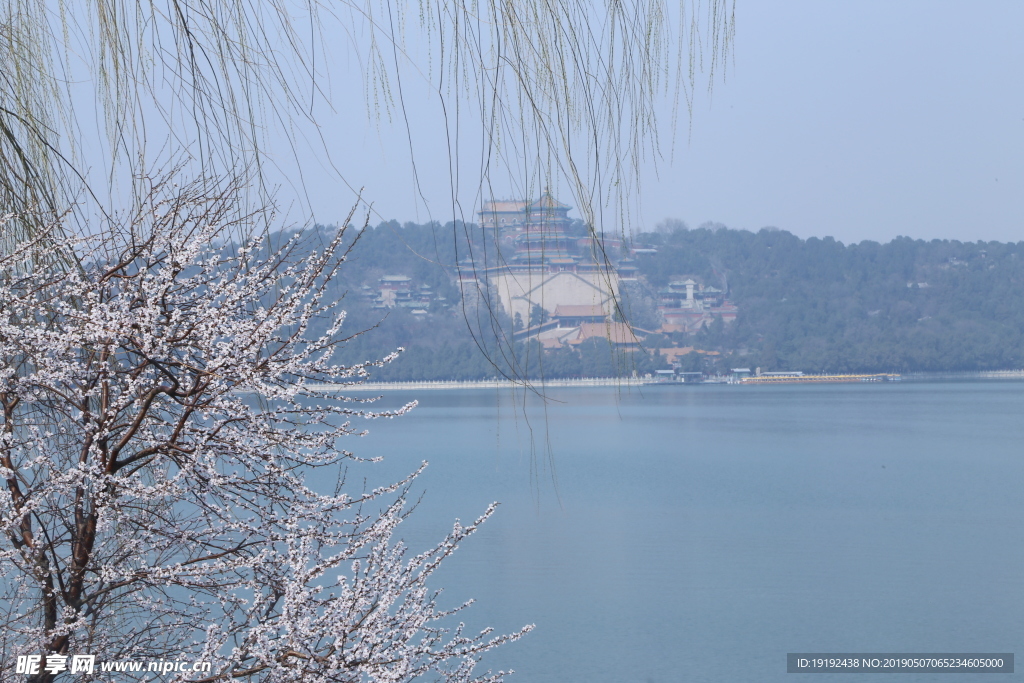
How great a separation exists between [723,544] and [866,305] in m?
40.4

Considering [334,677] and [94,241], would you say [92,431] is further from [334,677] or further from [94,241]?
[334,677]

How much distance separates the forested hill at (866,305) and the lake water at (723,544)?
16170 millimetres

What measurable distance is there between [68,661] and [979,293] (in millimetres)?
59208

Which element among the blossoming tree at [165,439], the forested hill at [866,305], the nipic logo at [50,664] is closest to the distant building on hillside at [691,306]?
the forested hill at [866,305]

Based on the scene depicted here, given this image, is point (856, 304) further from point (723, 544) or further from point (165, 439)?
point (165, 439)

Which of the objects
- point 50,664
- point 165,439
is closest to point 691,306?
point 165,439

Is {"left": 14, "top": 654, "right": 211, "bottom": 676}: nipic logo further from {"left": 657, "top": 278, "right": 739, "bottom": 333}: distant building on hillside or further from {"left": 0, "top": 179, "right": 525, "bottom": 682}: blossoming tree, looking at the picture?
{"left": 657, "top": 278, "right": 739, "bottom": 333}: distant building on hillside

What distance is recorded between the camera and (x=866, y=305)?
54938 mm

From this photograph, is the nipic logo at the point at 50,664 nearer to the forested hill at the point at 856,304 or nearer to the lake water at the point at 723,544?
the lake water at the point at 723,544

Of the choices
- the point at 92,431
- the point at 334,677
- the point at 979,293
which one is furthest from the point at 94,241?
the point at 979,293

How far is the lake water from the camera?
12.6 meters

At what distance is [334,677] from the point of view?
4.00 feet

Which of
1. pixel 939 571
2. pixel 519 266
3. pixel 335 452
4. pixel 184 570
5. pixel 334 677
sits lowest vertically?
pixel 939 571

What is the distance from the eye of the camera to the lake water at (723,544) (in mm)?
12586
